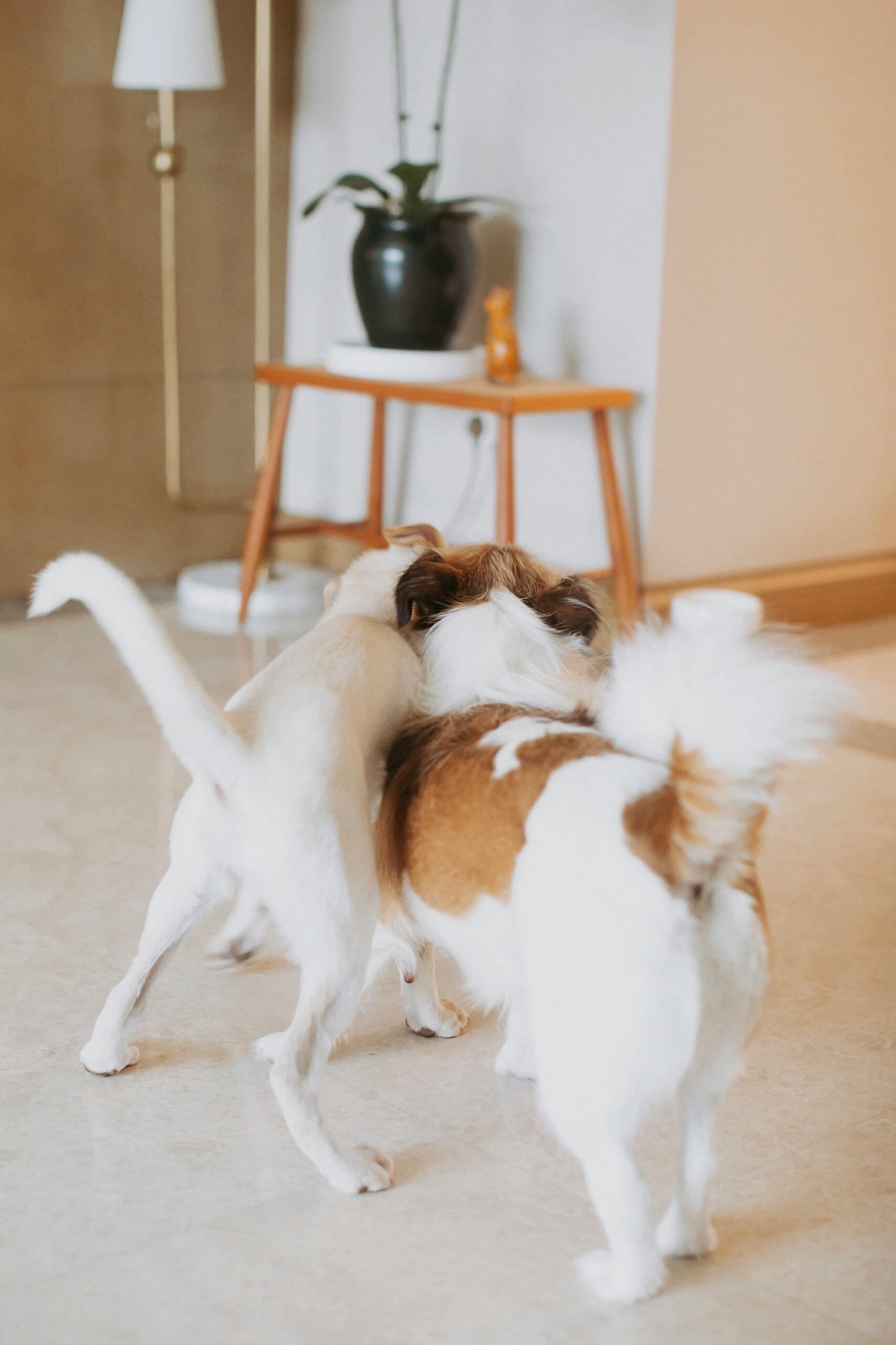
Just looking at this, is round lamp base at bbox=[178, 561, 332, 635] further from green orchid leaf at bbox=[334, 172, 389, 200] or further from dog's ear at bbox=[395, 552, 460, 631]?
dog's ear at bbox=[395, 552, 460, 631]

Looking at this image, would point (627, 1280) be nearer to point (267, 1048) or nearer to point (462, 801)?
point (462, 801)

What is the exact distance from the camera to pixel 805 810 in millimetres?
2531

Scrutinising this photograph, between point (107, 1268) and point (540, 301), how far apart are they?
9.06 feet

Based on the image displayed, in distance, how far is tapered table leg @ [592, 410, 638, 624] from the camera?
10.9 ft

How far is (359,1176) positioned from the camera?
4.57ft

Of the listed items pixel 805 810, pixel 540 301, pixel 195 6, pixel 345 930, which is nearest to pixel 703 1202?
pixel 345 930

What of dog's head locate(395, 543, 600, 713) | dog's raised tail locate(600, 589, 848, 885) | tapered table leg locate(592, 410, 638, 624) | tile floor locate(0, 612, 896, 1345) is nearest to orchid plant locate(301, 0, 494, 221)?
tapered table leg locate(592, 410, 638, 624)

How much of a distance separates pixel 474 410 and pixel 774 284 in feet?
2.61

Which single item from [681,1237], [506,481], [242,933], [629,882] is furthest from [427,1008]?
[506,481]

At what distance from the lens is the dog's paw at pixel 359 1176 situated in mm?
1390

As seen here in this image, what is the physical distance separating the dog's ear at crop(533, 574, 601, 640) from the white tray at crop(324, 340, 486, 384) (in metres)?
1.86

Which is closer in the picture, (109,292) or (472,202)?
(472,202)

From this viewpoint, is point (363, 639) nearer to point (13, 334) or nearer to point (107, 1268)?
point (107, 1268)

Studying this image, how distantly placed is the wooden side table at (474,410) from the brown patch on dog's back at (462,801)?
1.51 meters
